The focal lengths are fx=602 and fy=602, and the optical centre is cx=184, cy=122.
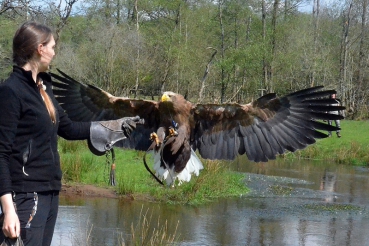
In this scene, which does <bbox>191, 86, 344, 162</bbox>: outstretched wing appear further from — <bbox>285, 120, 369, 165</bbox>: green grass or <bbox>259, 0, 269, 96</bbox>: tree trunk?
<bbox>259, 0, 269, 96</bbox>: tree trunk

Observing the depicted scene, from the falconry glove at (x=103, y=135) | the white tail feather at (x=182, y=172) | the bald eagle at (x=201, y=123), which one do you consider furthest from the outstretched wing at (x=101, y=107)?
the falconry glove at (x=103, y=135)

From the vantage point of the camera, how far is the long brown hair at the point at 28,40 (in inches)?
116

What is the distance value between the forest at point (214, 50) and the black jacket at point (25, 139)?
19.2 m

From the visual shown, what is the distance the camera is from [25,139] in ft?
9.71

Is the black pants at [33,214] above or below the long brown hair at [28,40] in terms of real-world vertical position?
below

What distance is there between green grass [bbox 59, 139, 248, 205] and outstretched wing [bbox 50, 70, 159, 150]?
84.5 inches

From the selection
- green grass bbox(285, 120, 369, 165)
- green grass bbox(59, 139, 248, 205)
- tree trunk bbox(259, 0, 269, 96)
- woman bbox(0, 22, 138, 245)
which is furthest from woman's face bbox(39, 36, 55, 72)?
tree trunk bbox(259, 0, 269, 96)

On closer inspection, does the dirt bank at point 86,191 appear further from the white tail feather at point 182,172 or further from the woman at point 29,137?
the woman at point 29,137

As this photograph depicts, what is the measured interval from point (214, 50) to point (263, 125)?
22.4 metres

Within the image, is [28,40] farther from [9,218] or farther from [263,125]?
[263,125]

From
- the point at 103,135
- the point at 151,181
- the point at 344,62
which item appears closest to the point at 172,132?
the point at 103,135

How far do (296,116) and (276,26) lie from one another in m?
25.3

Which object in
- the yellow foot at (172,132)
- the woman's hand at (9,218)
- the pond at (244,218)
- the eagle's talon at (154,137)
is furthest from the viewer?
the pond at (244,218)

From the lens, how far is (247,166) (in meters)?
16.5
